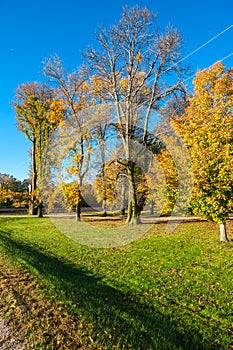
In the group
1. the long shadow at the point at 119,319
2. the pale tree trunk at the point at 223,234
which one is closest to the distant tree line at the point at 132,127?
the pale tree trunk at the point at 223,234

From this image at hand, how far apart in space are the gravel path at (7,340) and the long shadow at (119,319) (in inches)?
41.3

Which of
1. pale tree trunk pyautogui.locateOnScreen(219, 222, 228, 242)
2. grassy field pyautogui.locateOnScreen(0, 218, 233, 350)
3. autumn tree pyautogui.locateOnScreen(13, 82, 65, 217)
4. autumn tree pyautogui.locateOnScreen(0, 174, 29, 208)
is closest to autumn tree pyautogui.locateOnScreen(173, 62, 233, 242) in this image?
pale tree trunk pyautogui.locateOnScreen(219, 222, 228, 242)

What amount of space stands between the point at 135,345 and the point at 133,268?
431 centimetres

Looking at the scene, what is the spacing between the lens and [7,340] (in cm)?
340

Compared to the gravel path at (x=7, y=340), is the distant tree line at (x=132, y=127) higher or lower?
higher

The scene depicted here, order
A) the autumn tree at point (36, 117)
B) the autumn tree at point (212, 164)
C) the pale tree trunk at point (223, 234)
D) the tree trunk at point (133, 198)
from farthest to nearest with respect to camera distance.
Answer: the autumn tree at point (36, 117) < the tree trunk at point (133, 198) < the pale tree trunk at point (223, 234) < the autumn tree at point (212, 164)

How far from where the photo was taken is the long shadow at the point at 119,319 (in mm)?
3527

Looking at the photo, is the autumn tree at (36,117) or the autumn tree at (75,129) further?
the autumn tree at (36,117)

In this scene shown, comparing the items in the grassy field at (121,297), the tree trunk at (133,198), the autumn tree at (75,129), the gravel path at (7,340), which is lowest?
the grassy field at (121,297)

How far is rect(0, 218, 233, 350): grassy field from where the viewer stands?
12.0 feet

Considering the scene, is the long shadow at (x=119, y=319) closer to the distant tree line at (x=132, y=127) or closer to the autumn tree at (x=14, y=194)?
the distant tree line at (x=132, y=127)

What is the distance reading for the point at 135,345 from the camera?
3.41 m

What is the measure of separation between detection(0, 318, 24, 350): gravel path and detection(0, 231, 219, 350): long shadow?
105cm

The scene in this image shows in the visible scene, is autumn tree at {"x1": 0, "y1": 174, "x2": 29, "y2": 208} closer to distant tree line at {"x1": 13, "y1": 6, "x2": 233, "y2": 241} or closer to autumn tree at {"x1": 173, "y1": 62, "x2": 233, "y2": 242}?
distant tree line at {"x1": 13, "y1": 6, "x2": 233, "y2": 241}
